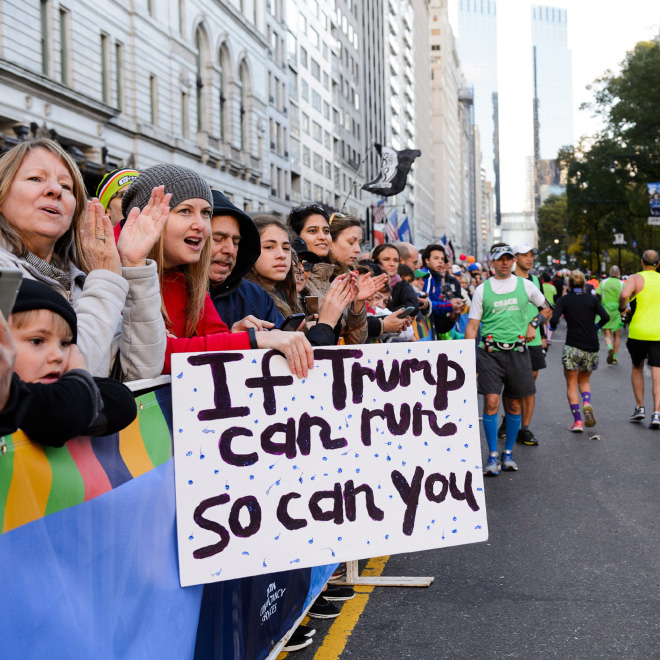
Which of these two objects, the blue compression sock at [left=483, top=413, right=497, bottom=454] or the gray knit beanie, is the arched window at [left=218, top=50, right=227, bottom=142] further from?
the gray knit beanie

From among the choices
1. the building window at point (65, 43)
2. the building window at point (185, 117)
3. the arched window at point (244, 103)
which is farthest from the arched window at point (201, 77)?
the building window at point (65, 43)

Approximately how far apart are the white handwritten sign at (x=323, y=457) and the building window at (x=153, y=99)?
34.4 m

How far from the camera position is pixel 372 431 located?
10.8ft

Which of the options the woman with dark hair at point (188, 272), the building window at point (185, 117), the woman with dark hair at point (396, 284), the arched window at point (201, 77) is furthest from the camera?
the arched window at point (201, 77)

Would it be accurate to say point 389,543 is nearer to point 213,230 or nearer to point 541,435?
point 213,230

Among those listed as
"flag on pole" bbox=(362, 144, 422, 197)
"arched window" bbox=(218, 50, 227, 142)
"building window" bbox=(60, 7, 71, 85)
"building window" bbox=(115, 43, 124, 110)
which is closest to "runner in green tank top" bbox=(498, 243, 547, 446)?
"flag on pole" bbox=(362, 144, 422, 197)

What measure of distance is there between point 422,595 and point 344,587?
0.45 meters

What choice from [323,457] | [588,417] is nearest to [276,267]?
[323,457]

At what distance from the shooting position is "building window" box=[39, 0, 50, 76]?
88.6 ft

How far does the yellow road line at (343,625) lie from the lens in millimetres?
3975

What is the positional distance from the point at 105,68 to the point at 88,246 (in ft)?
102

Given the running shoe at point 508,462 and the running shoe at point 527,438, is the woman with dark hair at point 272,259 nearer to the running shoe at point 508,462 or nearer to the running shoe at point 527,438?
the running shoe at point 508,462

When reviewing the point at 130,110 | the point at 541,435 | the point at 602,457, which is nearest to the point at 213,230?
the point at 602,457

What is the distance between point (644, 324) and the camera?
34.8ft
